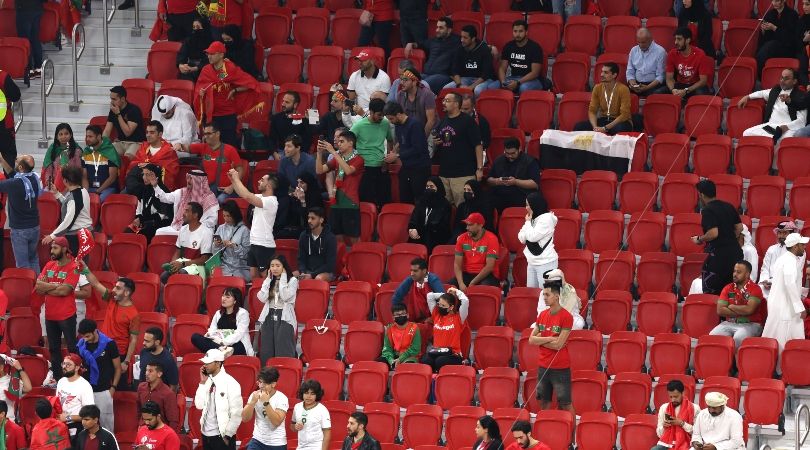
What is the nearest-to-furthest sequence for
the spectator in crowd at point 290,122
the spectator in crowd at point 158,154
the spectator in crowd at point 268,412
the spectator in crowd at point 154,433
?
the spectator in crowd at point 154,433 < the spectator in crowd at point 268,412 < the spectator in crowd at point 158,154 < the spectator in crowd at point 290,122

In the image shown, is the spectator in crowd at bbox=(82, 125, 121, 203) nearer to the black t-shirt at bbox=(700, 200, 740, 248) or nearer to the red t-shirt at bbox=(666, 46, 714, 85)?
the red t-shirt at bbox=(666, 46, 714, 85)

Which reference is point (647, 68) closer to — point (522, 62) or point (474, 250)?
point (522, 62)

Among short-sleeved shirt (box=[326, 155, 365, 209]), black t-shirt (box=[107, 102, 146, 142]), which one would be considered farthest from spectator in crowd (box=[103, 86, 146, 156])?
short-sleeved shirt (box=[326, 155, 365, 209])

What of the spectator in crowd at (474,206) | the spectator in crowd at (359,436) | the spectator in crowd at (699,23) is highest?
the spectator in crowd at (699,23)

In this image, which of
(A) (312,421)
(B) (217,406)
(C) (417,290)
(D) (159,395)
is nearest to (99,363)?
(D) (159,395)

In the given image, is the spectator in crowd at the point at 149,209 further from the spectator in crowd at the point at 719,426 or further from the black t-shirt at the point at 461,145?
the spectator in crowd at the point at 719,426

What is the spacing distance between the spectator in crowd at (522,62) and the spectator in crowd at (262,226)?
9.55ft

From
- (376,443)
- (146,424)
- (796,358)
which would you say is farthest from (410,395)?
(796,358)

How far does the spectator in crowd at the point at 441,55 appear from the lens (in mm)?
18266

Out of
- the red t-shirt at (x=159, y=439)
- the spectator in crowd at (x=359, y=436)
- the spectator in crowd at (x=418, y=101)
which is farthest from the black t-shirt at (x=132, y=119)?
the spectator in crowd at (x=359, y=436)

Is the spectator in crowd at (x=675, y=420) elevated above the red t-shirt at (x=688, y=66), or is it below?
below

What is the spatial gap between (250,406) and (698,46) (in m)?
6.53

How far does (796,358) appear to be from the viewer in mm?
14734

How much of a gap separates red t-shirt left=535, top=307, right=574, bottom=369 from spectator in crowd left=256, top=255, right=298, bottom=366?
2.31 m
